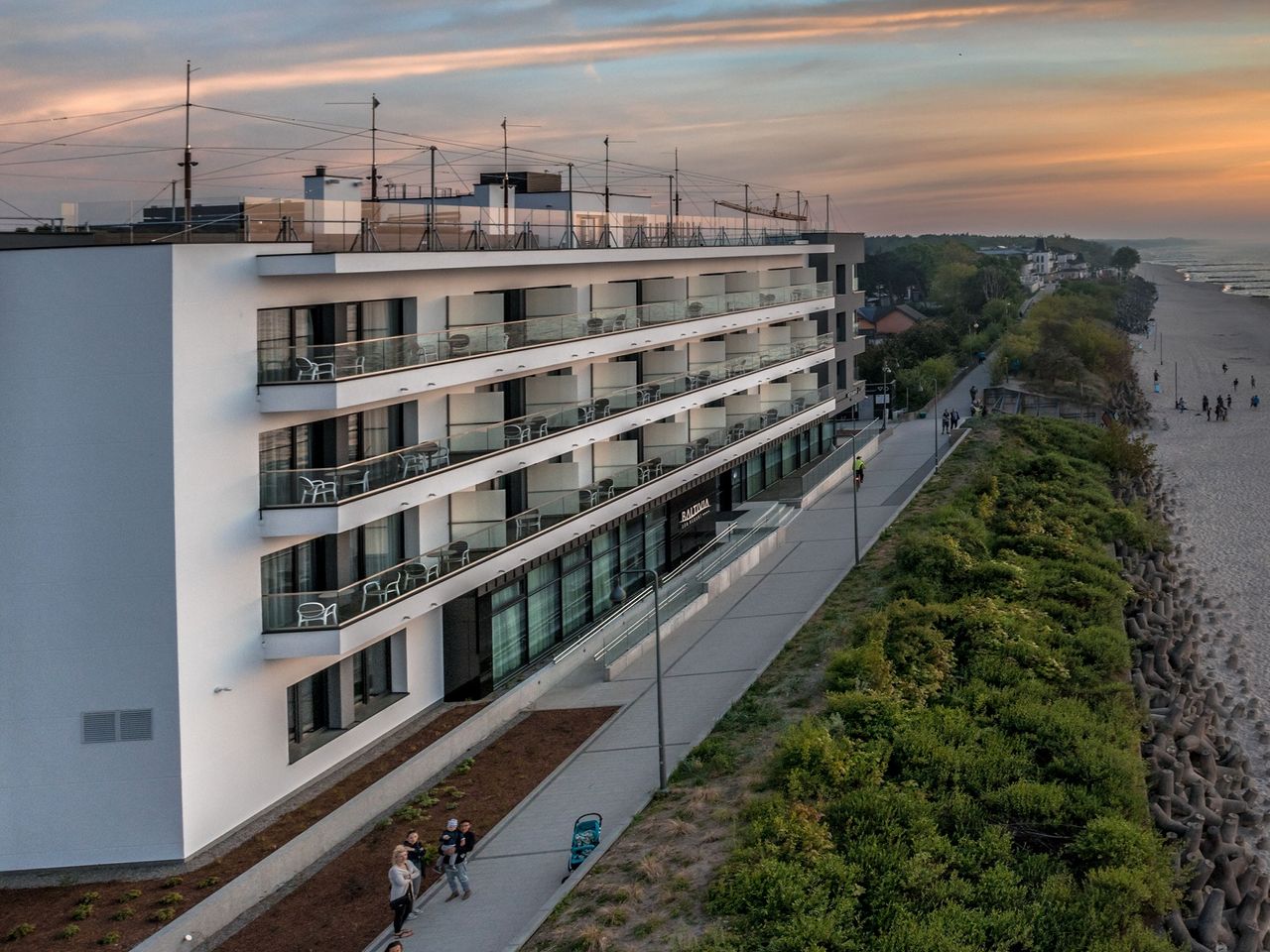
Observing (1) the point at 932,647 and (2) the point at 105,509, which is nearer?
(2) the point at 105,509

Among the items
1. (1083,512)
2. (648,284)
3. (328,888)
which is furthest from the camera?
(1083,512)

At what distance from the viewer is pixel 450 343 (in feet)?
98.7

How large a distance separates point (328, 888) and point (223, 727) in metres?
3.46

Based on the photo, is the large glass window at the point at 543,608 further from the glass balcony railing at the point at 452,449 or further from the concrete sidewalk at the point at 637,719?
the glass balcony railing at the point at 452,449

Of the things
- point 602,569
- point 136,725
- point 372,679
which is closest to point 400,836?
point 372,679

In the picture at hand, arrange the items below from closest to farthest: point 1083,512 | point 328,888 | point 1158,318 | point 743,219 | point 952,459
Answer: point 328,888
point 1083,512
point 743,219
point 952,459
point 1158,318

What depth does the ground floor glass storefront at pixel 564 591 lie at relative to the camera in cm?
3125

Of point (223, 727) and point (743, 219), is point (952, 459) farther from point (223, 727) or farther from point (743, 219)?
point (223, 727)

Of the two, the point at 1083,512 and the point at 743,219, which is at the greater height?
the point at 743,219

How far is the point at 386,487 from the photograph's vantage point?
1073 inches

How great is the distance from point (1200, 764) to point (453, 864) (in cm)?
1926

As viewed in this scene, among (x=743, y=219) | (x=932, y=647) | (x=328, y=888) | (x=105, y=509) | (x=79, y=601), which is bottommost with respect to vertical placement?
(x=328, y=888)

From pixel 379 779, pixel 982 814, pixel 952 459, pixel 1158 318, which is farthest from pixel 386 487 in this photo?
pixel 1158 318

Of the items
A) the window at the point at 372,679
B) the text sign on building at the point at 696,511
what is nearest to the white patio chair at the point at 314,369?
the window at the point at 372,679
